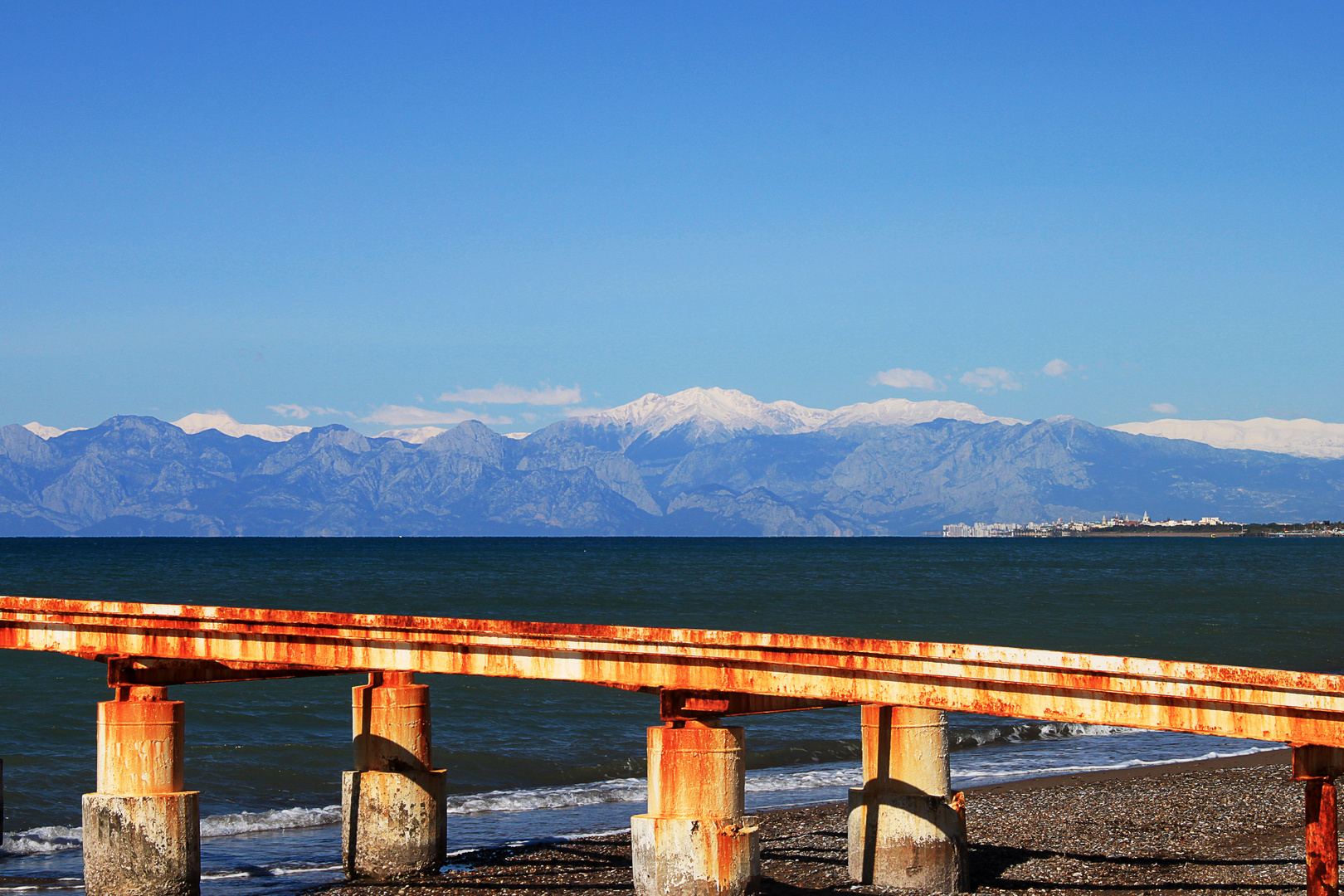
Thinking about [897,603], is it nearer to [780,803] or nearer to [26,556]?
[780,803]

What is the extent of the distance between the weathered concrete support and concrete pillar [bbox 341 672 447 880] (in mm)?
7802

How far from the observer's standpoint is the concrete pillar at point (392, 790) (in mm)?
12758

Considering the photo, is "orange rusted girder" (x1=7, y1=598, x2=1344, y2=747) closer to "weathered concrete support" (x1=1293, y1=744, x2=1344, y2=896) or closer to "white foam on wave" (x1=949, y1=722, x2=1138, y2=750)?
"weathered concrete support" (x1=1293, y1=744, x2=1344, y2=896)

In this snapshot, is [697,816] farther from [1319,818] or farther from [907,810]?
[1319,818]

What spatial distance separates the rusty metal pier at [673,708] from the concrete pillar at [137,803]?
0.02 m

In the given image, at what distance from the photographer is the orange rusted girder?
25.7 feet

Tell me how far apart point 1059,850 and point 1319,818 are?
6.29 metres

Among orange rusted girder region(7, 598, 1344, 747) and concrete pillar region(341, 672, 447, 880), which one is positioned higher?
orange rusted girder region(7, 598, 1344, 747)

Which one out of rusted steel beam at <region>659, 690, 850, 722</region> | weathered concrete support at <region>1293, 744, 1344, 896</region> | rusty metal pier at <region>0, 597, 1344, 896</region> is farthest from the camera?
rusted steel beam at <region>659, 690, 850, 722</region>

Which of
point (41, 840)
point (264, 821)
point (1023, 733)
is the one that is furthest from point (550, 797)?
point (1023, 733)

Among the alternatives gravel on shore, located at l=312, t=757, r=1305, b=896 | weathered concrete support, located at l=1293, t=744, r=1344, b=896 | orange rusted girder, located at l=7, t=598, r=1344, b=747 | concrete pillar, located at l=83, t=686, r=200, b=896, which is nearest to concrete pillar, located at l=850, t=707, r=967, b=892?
gravel on shore, located at l=312, t=757, r=1305, b=896

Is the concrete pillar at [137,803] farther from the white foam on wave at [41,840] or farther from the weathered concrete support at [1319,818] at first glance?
the weathered concrete support at [1319,818]

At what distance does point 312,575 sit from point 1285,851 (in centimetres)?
9193

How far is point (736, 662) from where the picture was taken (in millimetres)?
9430
